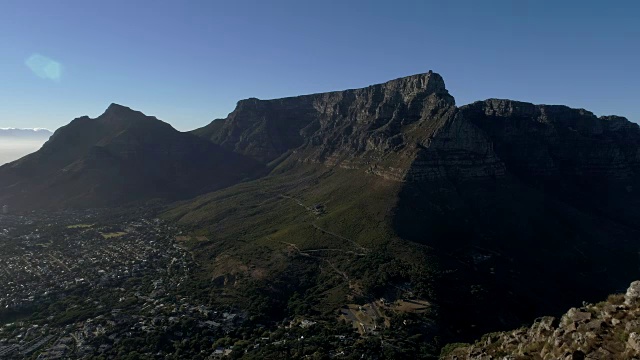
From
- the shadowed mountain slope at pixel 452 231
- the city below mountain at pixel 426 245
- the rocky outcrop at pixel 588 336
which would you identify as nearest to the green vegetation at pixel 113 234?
the city below mountain at pixel 426 245

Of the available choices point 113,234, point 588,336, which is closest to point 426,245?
point 588,336

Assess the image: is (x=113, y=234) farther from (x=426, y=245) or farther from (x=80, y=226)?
(x=426, y=245)

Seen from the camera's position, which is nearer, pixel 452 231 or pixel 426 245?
pixel 426 245

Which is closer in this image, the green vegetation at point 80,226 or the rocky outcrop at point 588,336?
the rocky outcrop at point 588,336

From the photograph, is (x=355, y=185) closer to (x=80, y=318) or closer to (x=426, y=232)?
(x=426, y=232)

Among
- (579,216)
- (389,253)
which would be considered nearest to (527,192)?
(579,216)

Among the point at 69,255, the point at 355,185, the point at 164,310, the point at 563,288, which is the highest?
the point at 355,185

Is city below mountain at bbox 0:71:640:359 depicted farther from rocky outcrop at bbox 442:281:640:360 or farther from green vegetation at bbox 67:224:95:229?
green vegetation at bbox 67:224:95:229

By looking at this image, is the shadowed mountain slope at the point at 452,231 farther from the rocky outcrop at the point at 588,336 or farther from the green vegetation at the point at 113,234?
the rocky outcrop at the point at 588,336
